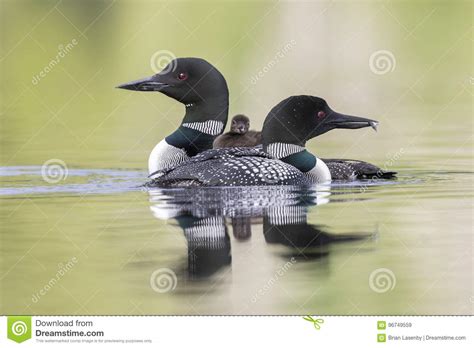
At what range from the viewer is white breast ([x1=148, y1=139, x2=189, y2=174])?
26.4 ft

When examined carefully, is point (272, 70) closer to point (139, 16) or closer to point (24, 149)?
point (139, 16)

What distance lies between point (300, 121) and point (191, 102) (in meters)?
0.84

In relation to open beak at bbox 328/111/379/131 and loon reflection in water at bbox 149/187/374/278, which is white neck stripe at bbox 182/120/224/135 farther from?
loon reflection in water at bbox 149/187/374/278

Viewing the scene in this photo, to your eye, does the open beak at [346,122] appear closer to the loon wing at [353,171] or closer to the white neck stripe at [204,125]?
the loon wing at [353,171]

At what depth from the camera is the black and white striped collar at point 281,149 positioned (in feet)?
25.8

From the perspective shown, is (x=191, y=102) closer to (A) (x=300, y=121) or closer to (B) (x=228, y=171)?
(A) (x=300, y=121)

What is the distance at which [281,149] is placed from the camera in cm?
788

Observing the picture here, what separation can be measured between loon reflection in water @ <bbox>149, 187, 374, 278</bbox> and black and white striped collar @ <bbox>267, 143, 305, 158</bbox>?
1.58 ft

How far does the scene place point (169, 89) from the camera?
819 centimetres

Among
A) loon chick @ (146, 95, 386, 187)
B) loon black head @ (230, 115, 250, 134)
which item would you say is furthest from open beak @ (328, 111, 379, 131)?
loon black head @ (230, 115, 250, 134)

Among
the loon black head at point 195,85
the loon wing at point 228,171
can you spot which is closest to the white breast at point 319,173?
the loon wing at point 228,171

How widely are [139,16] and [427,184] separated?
27.0 ft

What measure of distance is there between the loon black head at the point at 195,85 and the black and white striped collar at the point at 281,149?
0.55 metres

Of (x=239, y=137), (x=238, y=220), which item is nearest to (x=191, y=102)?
(x=239, y=137)
